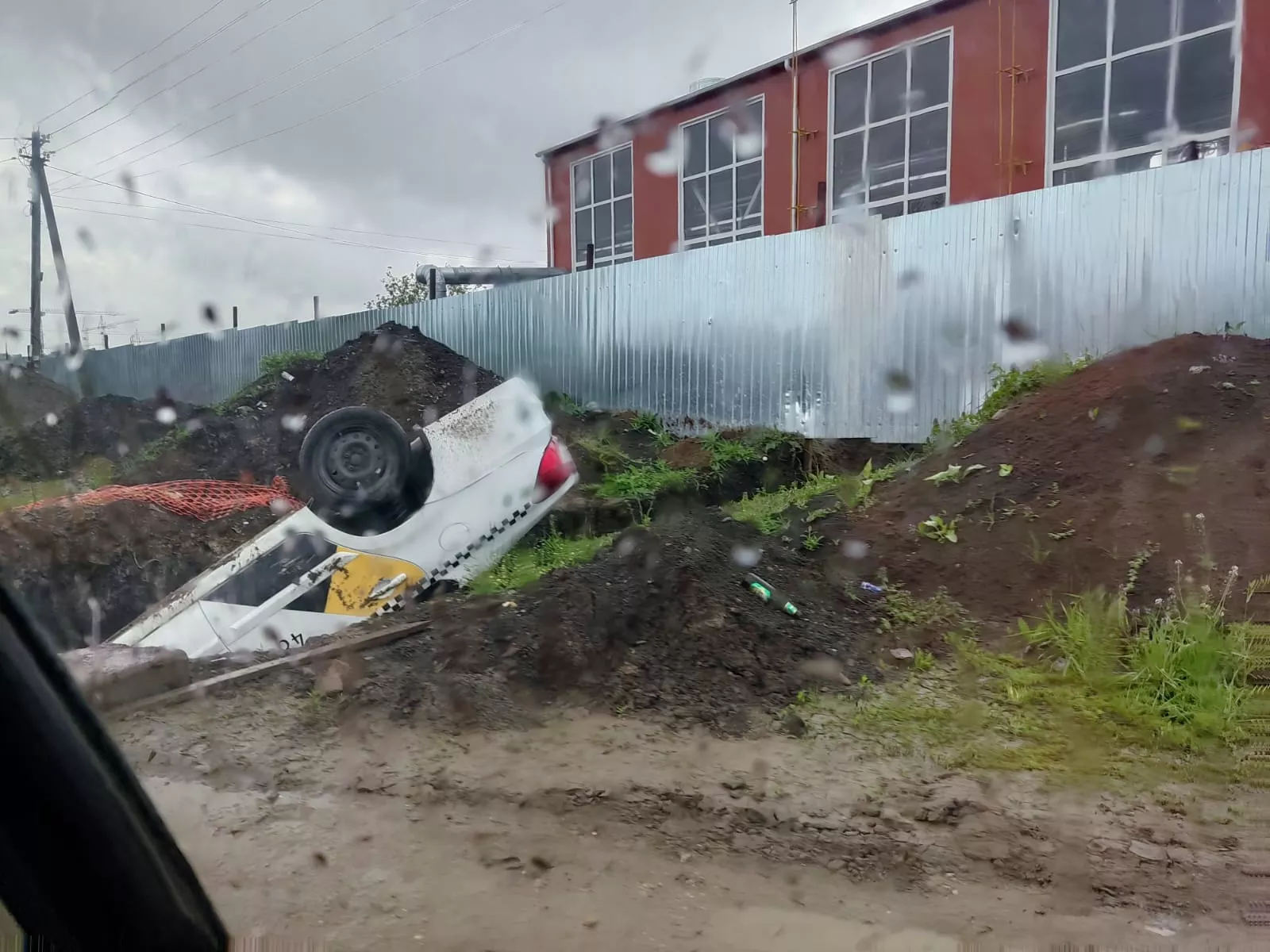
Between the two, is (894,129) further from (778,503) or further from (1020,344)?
(778,503)

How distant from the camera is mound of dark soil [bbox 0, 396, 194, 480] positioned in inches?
223

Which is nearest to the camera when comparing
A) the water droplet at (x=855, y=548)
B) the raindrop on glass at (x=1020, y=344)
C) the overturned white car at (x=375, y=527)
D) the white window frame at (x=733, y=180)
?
the overturned white car at (x=375, y=527)

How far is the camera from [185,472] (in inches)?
448

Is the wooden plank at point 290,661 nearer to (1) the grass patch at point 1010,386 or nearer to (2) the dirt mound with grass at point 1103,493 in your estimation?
(2) the dirt mound with grass at point 1103,493

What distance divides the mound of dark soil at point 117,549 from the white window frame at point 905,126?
7994mm

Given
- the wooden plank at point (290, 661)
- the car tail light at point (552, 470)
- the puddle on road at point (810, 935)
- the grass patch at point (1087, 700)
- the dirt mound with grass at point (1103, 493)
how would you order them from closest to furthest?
the puddle on road at point (810, 935) → the grass patch at point (1087, 700) → the wooden plank at point (290, 661) → the dirt mound with grass at point (1103, 493) → the car tail light at point (552, 470)

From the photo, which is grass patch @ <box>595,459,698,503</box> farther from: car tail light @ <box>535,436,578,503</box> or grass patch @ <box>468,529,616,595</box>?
car tail light @ <box>535,436,578,503</box>

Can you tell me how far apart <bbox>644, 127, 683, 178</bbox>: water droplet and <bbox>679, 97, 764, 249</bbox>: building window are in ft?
0.27

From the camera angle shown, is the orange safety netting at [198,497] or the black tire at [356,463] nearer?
the black tire at [356,463]

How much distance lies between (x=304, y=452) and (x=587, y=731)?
3.02m

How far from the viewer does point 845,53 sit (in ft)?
37.8

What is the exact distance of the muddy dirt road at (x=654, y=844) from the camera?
2449 millimetres

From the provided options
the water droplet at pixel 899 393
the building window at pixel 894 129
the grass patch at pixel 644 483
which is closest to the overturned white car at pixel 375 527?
the grass patch at pixel 644 483

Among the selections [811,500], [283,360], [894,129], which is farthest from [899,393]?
[283,360]
